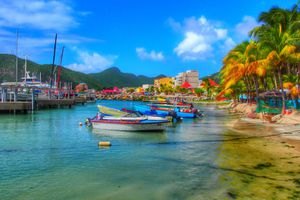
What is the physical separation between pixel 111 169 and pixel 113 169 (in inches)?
4.6

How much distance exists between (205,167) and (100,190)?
684 centimetres

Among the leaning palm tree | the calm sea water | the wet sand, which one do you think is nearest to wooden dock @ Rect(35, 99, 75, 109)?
the calm sea water

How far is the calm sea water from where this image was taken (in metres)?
13.4

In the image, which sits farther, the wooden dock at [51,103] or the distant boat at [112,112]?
the wooden dock at [51,103]

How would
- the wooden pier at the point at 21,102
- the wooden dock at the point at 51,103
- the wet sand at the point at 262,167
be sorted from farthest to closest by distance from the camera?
the wooden dock at the point at 51,103
the wooden pier at the point at 21,102
the wet sand at the point at 262,167

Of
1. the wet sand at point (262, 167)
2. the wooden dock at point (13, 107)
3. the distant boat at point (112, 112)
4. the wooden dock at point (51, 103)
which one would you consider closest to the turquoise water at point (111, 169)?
the wet sand at point (262, 167)

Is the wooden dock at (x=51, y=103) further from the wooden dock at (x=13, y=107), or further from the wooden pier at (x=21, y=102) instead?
the wooden dock at (x=13, y=107)

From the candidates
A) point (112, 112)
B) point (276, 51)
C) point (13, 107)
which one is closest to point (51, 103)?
point (13, 107)

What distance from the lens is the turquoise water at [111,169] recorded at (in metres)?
13.4

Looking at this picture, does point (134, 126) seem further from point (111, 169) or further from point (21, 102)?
point (21, 102)

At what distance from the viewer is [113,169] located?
1752cm

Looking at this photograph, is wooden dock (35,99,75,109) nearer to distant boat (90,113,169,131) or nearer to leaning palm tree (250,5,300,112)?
distant boat (90,113,169,131)

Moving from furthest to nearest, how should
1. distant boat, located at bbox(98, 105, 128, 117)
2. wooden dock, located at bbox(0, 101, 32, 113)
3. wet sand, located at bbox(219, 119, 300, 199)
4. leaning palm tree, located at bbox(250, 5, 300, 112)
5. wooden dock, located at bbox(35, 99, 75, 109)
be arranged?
wooden dock, located at bbox(35, 99, 75, 109)
wooden dock, located at bbox(0, 101, 32, 113)
leaning palm tree, located at bbox(250, 5, 300, 112)
distant boat, located at bbox(98, 105, 128, 117)
wet sand, located at bbox(219, 119, 300, 199)

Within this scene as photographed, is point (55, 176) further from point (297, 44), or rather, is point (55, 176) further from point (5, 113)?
point (5, 113)
